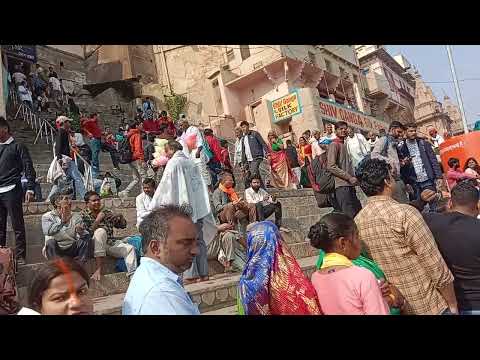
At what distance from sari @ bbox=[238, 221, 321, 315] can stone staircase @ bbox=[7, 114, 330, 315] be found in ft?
3.98

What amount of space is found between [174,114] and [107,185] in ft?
55.6

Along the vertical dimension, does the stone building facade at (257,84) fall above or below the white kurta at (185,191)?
above

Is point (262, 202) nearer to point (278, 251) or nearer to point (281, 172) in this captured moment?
point (281, 172)

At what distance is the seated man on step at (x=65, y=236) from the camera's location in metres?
4.71

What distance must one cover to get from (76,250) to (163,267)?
10.8 ft

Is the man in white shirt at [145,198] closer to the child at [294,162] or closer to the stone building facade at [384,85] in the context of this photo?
the child at [294,162]

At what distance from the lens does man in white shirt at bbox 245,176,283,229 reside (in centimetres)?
681

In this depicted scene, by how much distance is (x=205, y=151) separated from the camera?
813 cm

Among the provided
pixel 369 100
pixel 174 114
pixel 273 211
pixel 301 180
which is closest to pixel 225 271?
pixel 273 211

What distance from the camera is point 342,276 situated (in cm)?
219

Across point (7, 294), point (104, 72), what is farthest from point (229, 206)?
point (104, 72)

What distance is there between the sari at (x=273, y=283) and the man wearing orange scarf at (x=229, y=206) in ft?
12.7

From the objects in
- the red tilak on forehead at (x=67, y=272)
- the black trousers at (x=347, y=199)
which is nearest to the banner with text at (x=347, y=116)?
the black trousers at (x=347, y=199)
